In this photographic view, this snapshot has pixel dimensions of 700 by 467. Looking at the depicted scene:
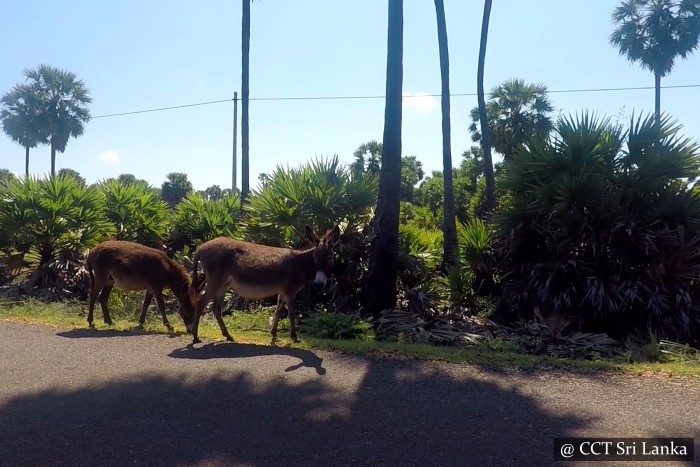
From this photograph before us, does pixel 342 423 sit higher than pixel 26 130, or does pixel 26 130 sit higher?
pixel 26 130

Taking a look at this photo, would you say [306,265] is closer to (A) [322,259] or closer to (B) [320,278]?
(A) [322,259]

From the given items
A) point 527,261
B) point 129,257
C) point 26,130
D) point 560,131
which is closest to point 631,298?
point 527,261

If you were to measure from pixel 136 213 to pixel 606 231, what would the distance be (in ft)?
39.9

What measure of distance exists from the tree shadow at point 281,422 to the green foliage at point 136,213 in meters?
10.5

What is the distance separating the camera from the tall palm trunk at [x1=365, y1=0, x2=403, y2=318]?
11.2m

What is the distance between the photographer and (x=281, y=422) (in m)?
5.09

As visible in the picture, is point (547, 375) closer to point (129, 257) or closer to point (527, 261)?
point (527, 261)

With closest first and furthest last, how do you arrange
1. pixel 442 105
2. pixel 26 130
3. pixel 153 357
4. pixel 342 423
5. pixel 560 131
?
pixel 342 423, pixel 153 357, pixel 560 131, pixel 442 105, pixel 26 130

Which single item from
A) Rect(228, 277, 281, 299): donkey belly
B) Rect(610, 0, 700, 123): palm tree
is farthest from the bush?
Rect(610, 0, 700, 123): palm tree

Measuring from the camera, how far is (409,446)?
4.62 metres

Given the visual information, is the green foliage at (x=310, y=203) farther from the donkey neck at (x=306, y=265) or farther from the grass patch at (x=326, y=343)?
the donkey neck at (x=306, y=265)

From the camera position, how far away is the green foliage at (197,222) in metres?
16.4

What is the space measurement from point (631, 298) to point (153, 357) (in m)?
7.41

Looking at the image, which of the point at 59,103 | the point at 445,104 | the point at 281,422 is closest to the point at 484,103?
the point at 445,104
